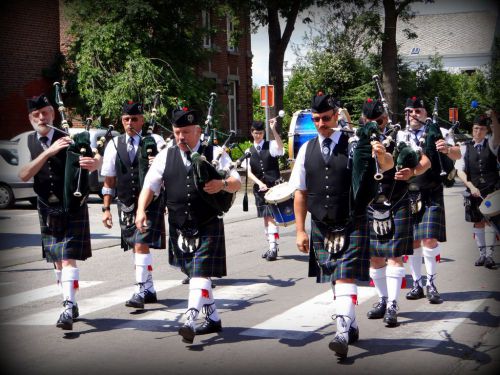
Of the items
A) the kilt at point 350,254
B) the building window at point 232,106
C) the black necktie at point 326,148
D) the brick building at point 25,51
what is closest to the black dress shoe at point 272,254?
the kilt at point 350,254

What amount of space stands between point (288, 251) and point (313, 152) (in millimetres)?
5821

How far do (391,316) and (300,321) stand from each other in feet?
2.79

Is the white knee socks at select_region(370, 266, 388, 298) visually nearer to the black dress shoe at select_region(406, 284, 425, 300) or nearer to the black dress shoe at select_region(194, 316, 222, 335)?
the black dress shoe at select_region(406, 284, 425, 300)

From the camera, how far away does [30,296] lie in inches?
326

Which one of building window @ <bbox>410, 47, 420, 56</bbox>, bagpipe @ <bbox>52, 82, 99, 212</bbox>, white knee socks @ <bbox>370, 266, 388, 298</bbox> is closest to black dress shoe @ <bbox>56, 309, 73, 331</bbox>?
bagpipe @ <bbox>52, 82, 99, 212</bbox>

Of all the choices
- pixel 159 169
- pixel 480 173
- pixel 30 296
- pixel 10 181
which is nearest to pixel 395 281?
pixel 159 169

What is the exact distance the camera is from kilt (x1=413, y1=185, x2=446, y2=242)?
7746 millimetres

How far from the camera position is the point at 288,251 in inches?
452

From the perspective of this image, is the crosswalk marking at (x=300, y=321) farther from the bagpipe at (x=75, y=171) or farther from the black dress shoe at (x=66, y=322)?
the bagpipe at (x=75, y=171)

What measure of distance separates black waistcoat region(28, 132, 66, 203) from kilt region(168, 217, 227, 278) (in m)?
1.13

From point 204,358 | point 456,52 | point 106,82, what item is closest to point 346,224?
point 204,358

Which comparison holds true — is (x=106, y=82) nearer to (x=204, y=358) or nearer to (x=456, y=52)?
(x=204, y=358)

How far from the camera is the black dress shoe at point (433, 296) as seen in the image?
738 centimetres

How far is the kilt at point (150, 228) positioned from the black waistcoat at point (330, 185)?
232 cm
